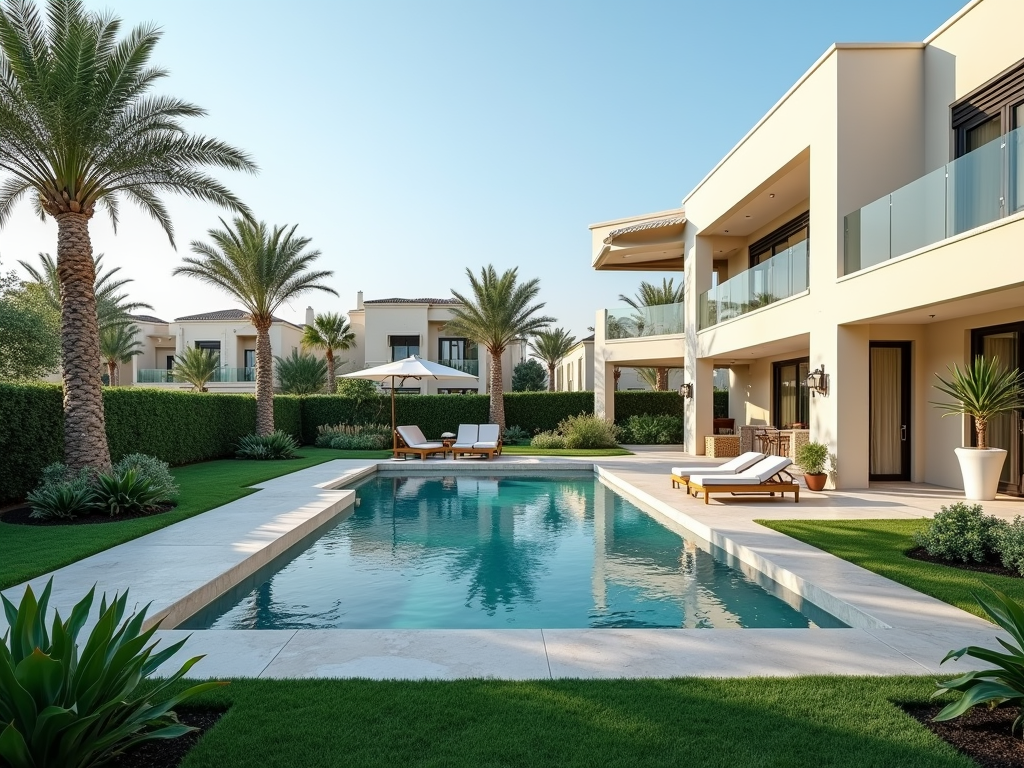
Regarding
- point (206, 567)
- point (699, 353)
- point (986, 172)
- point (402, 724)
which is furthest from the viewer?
point (699, 353)

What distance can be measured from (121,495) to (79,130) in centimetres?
548

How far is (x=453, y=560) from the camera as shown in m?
8.34

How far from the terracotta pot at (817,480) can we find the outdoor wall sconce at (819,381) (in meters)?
1.61

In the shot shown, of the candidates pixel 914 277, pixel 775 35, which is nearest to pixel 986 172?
pixel 914 277

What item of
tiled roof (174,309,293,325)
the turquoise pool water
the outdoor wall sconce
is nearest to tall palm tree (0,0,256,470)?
the turquoise pool water

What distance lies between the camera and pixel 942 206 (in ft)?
32.6

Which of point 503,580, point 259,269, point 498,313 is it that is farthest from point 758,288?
point 259,269

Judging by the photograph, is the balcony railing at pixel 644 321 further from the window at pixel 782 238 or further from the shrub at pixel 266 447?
the shrub at pixel 266 447

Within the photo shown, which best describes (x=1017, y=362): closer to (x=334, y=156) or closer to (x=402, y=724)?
(x=402, y=724)

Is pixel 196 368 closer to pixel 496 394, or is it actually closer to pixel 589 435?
pixel 496 394

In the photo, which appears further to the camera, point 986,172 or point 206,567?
point 986,172

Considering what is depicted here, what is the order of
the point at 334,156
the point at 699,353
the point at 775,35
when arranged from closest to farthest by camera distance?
the point at 775,35 < the point at 334,156 < the point at 699,353

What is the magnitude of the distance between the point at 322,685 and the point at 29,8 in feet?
36.7

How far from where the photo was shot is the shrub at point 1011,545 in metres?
6.37
